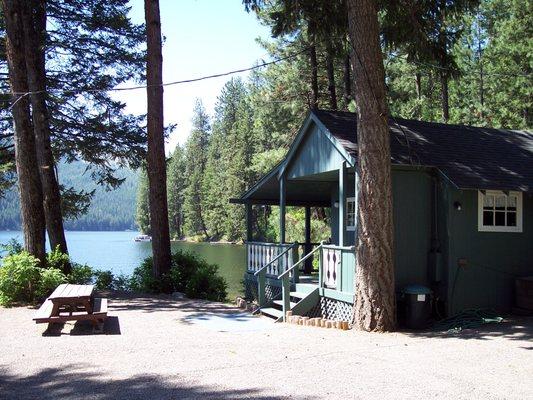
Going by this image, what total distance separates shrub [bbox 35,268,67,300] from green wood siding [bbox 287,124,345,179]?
18.8 feet

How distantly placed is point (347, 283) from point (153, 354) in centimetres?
443

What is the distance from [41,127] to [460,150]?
10510 mm

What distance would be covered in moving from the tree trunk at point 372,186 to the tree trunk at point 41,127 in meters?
8.49

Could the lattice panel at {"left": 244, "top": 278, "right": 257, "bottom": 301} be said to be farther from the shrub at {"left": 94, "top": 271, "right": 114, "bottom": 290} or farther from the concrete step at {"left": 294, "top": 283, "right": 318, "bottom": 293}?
the shrub at {"left": 94, "top": 271, "right": 114, "bottom": 290}

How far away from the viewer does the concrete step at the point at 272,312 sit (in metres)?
11.3

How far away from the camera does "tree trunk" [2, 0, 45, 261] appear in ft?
41.3

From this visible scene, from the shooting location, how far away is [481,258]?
1118 centimetres

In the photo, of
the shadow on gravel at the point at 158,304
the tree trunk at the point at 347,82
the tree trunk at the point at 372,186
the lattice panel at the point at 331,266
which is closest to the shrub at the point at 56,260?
the shadow on gravel at the point at 158,304

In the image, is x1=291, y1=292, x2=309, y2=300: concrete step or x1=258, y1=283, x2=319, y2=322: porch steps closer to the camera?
x1=258, y1=283, x2=319, y2=322: porch steps

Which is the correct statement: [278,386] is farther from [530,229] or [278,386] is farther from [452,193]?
[530,229]

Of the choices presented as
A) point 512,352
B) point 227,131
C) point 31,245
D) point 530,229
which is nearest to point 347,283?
point 512,352

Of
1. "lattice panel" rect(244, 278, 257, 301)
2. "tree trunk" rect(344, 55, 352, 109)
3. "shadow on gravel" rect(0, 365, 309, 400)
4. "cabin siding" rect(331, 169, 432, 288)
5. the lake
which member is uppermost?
"tree trunk" rect(344, 55, 352, 109)

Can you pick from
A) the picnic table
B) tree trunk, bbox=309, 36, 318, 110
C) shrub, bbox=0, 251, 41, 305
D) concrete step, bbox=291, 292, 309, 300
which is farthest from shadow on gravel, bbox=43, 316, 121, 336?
tree trunk, bbox=309, 36, 318, 110

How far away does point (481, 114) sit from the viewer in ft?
96.9
